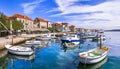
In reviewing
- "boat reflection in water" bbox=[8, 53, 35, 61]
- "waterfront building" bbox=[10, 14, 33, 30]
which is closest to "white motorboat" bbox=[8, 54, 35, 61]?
"boat reflection in water" bbox=[8, 53, 35, 61]

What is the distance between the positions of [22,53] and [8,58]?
2633 millimetres

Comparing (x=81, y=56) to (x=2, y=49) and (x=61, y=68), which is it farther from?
(x=2, y=49)

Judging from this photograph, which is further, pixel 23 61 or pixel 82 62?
pixel 23 61

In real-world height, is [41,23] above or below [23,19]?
below

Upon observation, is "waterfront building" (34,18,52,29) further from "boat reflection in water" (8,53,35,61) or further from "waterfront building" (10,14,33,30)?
"boat reflection in water" (8,53,35,61)

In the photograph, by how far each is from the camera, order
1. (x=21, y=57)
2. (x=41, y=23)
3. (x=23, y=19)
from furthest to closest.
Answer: (x=41, y=23), (x=23, y=19), (x=21, y=57)

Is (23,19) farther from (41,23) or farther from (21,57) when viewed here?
(21,57)

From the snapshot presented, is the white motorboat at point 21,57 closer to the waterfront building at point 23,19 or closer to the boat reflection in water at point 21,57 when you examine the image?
the boat reflection in water at point 21,57

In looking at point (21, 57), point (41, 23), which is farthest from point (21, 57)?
point (41, 23)

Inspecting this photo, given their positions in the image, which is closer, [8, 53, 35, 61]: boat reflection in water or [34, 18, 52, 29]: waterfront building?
[8, 53, 35, 61]: boat reflection in water

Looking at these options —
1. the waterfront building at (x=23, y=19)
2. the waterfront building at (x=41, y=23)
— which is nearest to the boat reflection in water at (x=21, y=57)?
the waterfront building at (x=23, y=19)

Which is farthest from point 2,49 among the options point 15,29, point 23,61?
point 15,29

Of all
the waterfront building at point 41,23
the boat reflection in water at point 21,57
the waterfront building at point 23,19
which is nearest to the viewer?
the boat reflection in water at point 21,57

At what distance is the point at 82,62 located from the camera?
25172 mm
